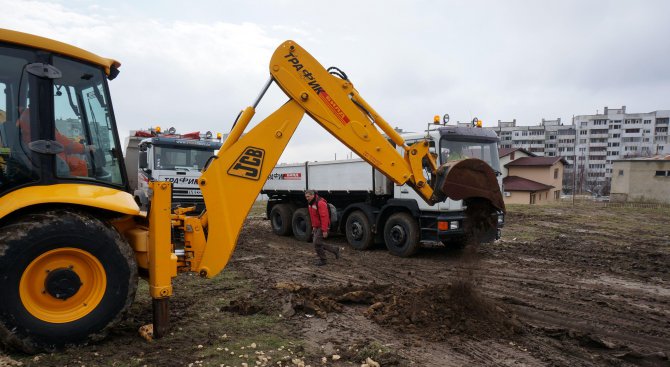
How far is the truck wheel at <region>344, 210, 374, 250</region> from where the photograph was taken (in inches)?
415

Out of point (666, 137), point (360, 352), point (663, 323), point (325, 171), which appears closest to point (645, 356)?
point (663, 323)

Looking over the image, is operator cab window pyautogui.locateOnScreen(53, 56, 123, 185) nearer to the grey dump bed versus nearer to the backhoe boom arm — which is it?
the backhoe boom arm

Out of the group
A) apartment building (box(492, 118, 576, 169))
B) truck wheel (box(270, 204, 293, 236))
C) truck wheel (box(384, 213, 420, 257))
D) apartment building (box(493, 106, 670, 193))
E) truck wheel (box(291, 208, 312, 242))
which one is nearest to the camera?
truck wheel (box(384, 213, 420, 257))

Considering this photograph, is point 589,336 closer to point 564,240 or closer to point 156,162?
point 564,240

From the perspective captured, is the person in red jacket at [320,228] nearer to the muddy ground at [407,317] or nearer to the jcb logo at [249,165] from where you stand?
the muddy ground at [407,317]

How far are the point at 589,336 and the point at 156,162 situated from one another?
32.5ft

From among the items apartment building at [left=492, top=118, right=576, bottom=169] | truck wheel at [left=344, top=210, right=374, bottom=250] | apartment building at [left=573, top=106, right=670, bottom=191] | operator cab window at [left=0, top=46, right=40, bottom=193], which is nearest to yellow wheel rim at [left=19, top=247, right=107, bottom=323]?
operator cab window at [left=0, top=46, right=40, bottom=193]

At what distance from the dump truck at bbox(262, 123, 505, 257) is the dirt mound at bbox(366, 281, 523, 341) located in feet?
7.20

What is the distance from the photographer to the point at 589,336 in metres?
4.73

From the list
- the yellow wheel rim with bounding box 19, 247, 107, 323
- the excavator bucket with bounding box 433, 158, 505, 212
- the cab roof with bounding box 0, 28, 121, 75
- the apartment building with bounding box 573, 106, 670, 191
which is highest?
the apartment building with bounding box 573, 106, 670, 191

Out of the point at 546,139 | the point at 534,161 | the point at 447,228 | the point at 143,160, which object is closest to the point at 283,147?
the point at 447,228

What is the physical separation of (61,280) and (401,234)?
6.97 m

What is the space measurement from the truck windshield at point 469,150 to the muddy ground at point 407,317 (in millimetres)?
2125

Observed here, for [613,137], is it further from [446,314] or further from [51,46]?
[51,46]
